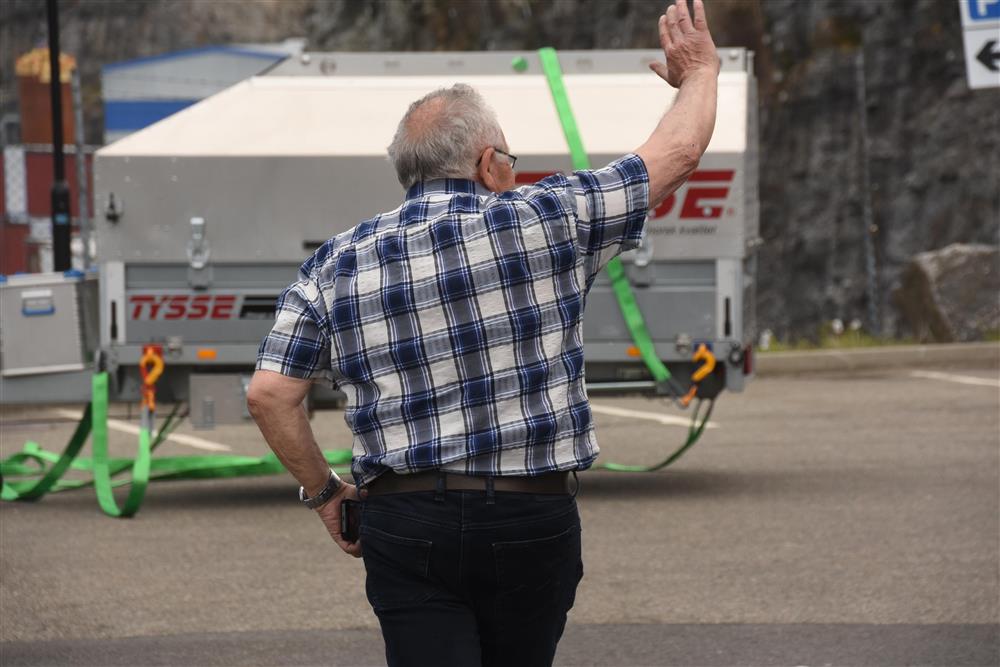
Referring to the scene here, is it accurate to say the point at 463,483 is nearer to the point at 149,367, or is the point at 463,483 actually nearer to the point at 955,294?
the point at 149,367

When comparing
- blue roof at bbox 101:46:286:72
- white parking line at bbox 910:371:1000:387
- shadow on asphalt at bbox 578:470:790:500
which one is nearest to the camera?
shadow on asphalt at bbox 578:470:790:500

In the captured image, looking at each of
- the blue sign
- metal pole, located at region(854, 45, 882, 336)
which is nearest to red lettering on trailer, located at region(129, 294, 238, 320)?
the blue sign

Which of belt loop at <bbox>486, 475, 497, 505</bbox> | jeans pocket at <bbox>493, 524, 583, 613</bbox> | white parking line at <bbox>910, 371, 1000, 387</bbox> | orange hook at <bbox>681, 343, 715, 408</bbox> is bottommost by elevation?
white parking line at <bbox>910, 371, 1000, 387</bbox>

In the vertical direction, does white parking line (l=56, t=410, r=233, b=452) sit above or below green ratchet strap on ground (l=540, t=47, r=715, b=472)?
below

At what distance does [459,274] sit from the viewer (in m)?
3.31

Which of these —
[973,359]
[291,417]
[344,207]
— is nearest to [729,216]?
[344,207]

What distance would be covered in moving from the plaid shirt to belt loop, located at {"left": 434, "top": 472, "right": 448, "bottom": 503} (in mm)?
30

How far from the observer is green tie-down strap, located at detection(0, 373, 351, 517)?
1002 cm

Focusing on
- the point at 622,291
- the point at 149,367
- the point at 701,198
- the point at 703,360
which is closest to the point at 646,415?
the point at 703,360

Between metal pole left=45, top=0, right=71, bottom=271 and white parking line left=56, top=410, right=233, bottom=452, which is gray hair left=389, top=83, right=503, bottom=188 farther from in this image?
metal pole left=45, top=0, right=71, bottom=271

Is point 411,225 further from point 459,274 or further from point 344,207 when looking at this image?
point 344,207

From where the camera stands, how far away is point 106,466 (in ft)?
33.4

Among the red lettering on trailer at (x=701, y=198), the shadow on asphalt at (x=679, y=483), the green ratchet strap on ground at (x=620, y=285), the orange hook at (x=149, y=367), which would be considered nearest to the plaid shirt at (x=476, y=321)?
the green ratchet strap on ground at (x=620, y=285)

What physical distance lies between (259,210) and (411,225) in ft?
22.8
